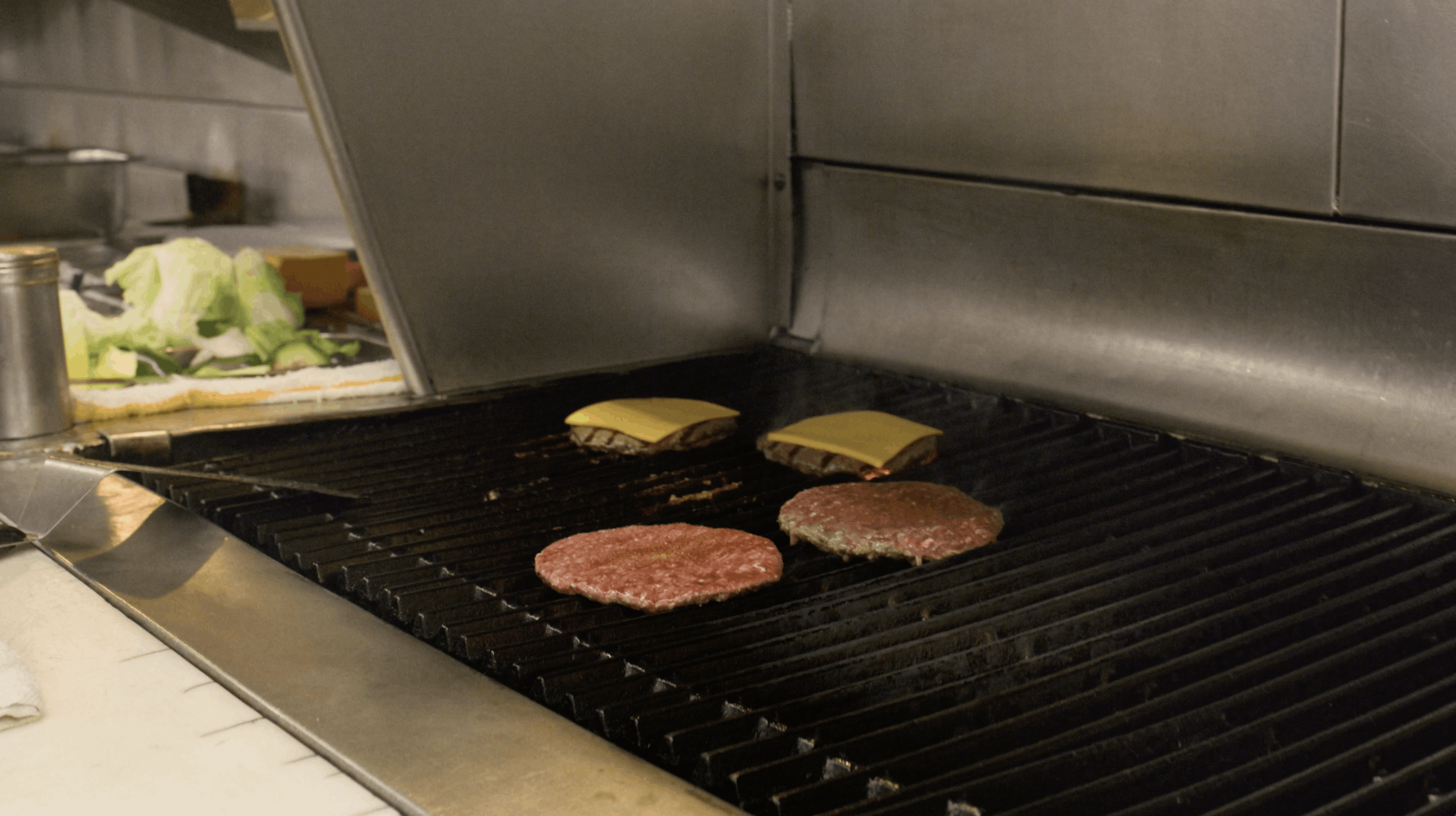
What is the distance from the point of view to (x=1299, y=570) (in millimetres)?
1749

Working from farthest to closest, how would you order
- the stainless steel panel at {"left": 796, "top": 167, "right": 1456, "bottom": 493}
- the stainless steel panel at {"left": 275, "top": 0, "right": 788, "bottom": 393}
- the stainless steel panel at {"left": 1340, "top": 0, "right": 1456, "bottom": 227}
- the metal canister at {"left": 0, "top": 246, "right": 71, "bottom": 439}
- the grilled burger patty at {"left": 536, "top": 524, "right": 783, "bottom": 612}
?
the stainless steel panel at {"left": 275, "top": 0, "right": 788, "bottom": 393}
the metal canister at {"left": 0, "top": 246, "right": 71, "bottom": 439}
the stainless steel panel at {"left": 796, "top": 167, "right": 1456, "bottom": 493}
the stainless steel panel at {"left": 1340, "top": 0, "right": 1456, "bottom": 227}
the grilled burger patty at {"left": 536, "top": 524, "right": 783, "bottom": 612}

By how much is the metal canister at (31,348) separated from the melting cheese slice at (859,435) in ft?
Answer: 4.24

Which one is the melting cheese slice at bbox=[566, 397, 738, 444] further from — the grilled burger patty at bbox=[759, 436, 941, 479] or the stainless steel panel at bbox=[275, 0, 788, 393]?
the stainless steel panel at bbox=[275, 0, 788, 393]

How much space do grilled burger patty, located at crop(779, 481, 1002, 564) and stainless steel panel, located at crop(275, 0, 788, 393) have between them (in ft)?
3.39

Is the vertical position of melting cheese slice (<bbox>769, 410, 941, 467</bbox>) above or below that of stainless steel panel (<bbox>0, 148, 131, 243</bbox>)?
below

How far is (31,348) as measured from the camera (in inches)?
91.3

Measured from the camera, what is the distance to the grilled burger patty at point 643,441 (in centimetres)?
241

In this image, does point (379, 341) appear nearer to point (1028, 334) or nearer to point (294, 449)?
point (294, 449)

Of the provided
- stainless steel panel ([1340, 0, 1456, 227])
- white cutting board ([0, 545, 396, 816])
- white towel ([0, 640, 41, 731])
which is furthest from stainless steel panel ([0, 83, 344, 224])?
stainless steel panel ([1340, 0, 1456, 227])

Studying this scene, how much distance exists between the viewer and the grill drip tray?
4.20 feet

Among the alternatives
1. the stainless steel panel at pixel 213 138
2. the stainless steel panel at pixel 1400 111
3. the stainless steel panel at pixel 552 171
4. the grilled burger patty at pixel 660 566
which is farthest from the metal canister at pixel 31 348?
the stainless steel panel at pixel 1400 111

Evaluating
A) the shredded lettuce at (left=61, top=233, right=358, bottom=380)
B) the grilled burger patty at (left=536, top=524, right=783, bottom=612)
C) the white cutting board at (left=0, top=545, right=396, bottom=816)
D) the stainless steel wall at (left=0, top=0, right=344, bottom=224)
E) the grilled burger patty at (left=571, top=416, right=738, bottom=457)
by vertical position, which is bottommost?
the white cutting board at (left=0, top=545, right=396, bottom=816)

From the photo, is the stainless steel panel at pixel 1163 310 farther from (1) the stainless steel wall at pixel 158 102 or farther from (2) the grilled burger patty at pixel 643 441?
(1) the stainless steel wall at pixel 158 102

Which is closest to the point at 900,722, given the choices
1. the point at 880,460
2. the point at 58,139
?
the point at 880,460
